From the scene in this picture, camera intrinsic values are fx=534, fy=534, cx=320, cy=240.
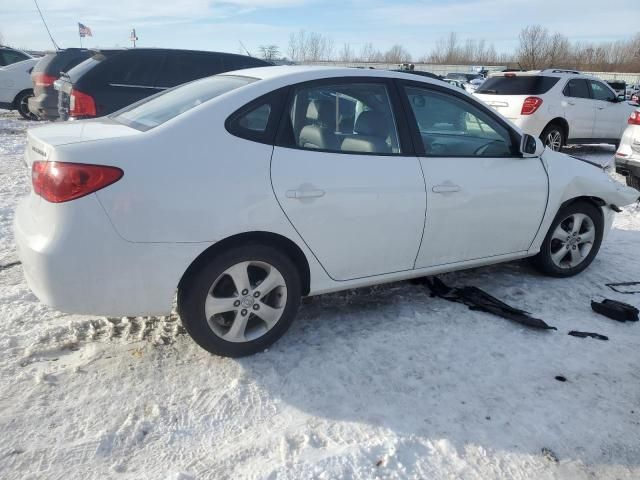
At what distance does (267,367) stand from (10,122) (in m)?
13.9

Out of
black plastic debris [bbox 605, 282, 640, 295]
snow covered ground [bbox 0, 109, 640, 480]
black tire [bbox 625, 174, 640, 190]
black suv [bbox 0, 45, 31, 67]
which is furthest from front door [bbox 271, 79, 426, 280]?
black suv [bbox 0, 45, 31, 67]

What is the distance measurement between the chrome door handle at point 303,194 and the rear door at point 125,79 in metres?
5.15

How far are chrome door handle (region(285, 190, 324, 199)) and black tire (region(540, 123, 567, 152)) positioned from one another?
920 centimetres

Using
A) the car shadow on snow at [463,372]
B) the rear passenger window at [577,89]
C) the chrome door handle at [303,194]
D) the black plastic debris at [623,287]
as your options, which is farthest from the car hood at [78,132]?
the rear passenger window at [577,89]

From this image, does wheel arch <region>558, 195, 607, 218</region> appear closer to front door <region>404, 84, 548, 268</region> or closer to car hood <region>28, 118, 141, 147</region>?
→ front door <region>404, 84, 548, 268</region>

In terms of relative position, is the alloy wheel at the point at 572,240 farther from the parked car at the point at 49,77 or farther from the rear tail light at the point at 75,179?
the parked car at the point at 49,77

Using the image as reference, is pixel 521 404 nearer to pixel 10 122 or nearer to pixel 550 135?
pixel 550 135

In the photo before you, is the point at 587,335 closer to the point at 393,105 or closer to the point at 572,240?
the point at 572,240

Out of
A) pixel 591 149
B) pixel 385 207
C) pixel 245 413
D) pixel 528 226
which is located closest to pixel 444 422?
pixel 245 413

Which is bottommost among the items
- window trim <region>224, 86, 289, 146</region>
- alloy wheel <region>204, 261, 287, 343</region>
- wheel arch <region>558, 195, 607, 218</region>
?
alloy wheel <region>204, 261, 287, 343</region>

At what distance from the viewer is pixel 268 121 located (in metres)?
3.09

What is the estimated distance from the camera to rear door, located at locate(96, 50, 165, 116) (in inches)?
283

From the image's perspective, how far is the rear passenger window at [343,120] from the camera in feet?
10.5

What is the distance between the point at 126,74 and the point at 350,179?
5504 millimetres
